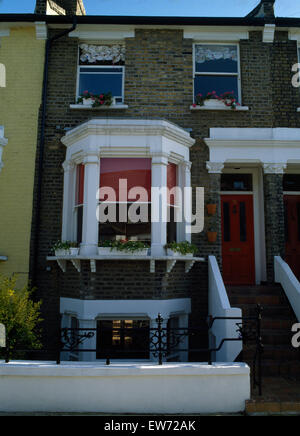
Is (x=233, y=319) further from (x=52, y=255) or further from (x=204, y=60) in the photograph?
(x=204, y=60)

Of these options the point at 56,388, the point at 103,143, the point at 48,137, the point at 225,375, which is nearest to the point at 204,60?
the point at 103,143

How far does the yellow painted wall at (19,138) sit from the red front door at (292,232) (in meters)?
6.58

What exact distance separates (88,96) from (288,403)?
295 inches

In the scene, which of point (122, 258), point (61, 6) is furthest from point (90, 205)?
point (61, 6)

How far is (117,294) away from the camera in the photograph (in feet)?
24.1

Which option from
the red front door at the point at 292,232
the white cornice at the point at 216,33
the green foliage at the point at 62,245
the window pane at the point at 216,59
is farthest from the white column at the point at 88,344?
the white cornice at the point at 216,33

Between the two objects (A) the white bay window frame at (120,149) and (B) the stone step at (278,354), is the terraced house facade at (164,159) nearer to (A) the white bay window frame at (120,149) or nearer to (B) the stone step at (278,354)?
(A) the white bay window frame at (120,149)

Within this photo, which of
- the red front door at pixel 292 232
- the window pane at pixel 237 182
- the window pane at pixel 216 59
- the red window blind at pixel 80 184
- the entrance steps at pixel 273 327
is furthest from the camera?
the window pane at pixel 237 182

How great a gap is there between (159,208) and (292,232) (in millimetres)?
4223

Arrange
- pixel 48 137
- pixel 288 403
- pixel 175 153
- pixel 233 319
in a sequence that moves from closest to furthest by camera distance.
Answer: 1. pixel 288 403
2. pixel 233 319
3. pixel 175 153
4. pixel 48 137

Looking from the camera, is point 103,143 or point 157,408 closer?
point 157,408

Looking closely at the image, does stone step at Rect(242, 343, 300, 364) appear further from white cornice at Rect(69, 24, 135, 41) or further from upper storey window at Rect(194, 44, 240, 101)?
white cornice at Rect(69, 24, 135, 41)

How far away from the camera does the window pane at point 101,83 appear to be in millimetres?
9219

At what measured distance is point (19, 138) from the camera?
8695 millimetres
